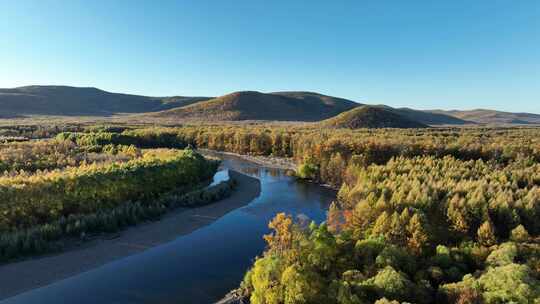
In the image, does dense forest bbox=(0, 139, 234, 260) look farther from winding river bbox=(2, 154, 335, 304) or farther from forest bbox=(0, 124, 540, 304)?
winding river bbox=(2, 154, 335, 304)

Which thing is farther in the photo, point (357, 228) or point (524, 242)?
point (357, 228)

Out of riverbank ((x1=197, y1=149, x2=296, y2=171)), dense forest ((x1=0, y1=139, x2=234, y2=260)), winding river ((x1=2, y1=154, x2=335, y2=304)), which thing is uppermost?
dense forest ((x1=0, y1=139, x2=234, y2=260))

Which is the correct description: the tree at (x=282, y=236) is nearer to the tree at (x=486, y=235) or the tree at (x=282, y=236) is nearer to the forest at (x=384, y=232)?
the forest at (x=384, y=232)

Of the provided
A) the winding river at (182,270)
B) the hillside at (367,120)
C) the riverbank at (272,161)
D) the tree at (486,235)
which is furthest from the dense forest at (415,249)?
the hillside at (367,120)

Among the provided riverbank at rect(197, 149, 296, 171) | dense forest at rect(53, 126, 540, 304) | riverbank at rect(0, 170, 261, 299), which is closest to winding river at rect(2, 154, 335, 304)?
riverbank at rect(0, 170, 261, 299)

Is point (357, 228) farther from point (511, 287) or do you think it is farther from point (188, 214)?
point (188, 214)

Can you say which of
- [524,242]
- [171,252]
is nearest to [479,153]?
[524,242]
